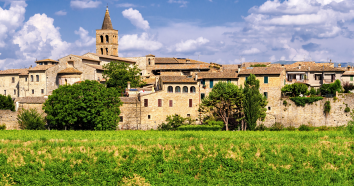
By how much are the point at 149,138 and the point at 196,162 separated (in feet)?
15.5

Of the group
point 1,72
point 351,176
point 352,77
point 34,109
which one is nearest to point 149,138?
point 351,176

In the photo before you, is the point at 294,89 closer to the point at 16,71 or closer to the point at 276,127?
the point at 276,127

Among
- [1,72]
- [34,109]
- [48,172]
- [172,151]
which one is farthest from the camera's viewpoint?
[1,72]

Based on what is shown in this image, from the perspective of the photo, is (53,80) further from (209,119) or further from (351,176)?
(351,176)

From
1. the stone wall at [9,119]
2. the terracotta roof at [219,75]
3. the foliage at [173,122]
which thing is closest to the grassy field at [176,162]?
the foliage at [173,122]

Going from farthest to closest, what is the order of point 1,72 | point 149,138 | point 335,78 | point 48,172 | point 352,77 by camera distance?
1. point 1,72
2. point 352,77
3. point 335,78
4. point 149,138
5. point 48,172

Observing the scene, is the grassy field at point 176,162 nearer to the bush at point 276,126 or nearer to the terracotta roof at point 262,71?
the bush at point 276,126

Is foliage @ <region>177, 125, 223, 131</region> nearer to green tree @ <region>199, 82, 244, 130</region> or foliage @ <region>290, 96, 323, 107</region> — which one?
green tree @ <region>199, 82, 244, 130</region>

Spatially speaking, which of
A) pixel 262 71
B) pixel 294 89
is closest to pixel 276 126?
pixel 294 89

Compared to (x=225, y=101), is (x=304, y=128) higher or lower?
lower

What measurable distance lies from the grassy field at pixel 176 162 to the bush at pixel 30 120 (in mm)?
15484

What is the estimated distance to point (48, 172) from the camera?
888 inches

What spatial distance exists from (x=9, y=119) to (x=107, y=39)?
134 ft

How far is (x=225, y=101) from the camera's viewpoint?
41281mm
